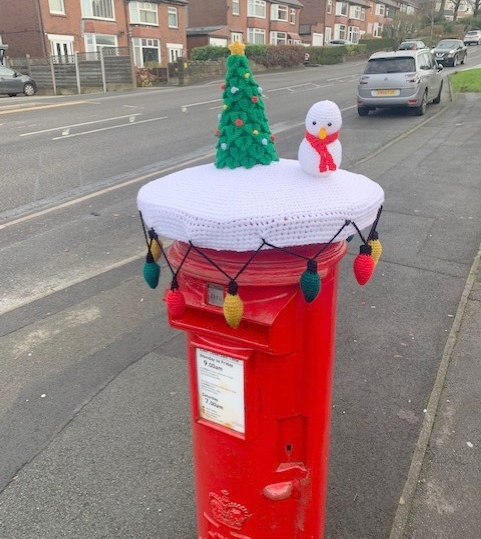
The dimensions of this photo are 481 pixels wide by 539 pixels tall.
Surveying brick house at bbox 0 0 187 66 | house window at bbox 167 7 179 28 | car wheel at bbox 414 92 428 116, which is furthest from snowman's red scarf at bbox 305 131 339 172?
house window at bbox 167 7 179 28

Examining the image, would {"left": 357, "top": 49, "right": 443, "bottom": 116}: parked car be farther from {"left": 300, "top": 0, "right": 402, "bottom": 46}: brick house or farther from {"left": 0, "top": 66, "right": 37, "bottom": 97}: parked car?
{"left": 300, "top": 0, "right": 402, "bottom": 46}: brick house

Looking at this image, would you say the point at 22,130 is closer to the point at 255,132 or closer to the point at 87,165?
the point at 87,165

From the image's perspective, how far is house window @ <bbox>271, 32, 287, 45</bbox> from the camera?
173 ft

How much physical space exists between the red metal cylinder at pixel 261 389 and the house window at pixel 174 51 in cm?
4151

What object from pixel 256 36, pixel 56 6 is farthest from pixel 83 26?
pixel 256 36

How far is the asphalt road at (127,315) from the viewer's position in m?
2.85

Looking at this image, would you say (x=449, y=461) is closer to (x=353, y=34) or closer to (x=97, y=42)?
(x=97, y=42)

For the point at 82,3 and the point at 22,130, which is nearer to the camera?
the point at 22,130

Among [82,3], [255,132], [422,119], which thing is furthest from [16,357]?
[82,3]

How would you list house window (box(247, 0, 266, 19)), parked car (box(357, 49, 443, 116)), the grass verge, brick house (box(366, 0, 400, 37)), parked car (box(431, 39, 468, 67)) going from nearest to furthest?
parked car (box(357, 49, 443, 116))
the grass verge
parked car (box(431, 39, 468, 67))
house window (box(247, 0, 266, 19))
brick house (box(366, 0, 400, 37))

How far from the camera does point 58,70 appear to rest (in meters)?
29.1

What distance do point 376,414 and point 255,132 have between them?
7.04ft

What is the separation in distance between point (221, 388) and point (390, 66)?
557 inches

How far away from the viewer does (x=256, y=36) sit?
165ft
